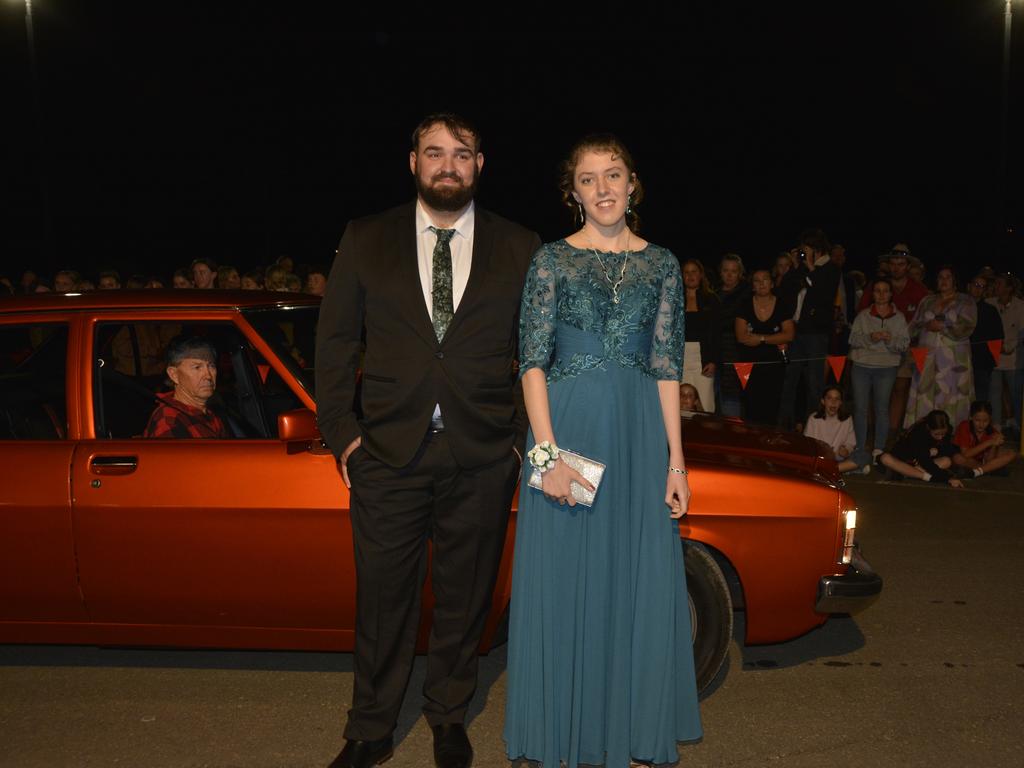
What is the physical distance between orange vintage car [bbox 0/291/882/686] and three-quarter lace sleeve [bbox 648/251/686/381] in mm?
819

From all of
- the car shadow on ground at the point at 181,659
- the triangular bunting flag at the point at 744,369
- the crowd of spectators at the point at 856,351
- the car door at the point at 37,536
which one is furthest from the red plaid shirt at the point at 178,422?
the triangular bunting flag at the point at 744,369

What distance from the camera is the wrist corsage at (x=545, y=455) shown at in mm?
3436

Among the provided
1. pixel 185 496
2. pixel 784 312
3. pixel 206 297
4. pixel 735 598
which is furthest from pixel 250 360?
pixel 784 312

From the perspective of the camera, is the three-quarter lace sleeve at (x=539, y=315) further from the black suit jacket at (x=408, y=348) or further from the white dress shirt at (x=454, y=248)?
the white dress shirt at (x=454, y=248)

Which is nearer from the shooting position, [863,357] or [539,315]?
[539,315]

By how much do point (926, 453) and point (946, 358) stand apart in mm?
1499

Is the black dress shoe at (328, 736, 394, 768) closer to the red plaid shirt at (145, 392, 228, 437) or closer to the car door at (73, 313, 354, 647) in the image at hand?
the car door at (73, 313, 354, 647)

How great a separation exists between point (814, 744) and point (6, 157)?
1781 inches

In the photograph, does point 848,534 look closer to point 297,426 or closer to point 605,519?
point 605,519

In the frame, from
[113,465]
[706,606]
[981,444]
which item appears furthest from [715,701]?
[981,444]

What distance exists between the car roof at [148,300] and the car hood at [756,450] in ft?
5.81

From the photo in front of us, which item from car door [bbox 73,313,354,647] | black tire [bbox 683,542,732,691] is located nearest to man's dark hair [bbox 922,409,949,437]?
black tire [bbox 683,542,732,691]

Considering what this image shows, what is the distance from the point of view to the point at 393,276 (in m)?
3.63

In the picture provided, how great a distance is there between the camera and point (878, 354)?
1006 cm
